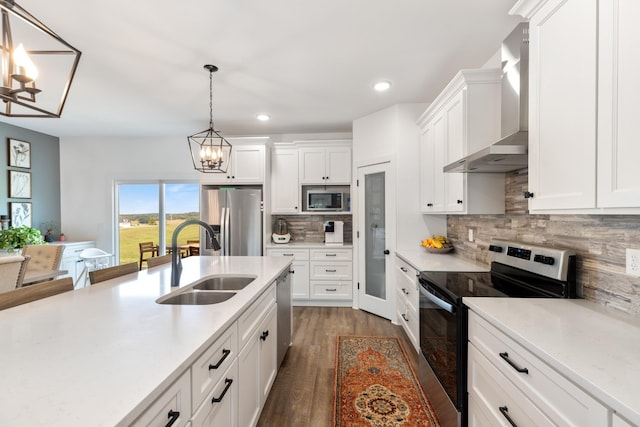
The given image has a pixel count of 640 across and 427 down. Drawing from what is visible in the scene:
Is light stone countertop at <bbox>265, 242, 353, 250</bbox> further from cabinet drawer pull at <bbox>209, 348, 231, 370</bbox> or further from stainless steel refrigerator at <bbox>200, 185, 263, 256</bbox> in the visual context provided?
cabinet drawer pull at <bbox>209, 348, 231, 370</bbox>

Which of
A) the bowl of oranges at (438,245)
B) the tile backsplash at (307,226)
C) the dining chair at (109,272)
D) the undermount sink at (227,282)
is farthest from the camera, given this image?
the tile backsplash at (307,226)

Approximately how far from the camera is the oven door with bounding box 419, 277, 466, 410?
155 centimetres

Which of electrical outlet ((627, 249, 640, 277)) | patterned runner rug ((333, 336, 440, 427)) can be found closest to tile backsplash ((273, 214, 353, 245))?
patterned runner rug ((333, 336, 440, 427))

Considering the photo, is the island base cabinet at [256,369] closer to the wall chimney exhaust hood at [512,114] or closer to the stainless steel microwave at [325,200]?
the wall chimney exhaust hood at [512,114]

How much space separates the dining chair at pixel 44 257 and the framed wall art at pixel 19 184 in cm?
140

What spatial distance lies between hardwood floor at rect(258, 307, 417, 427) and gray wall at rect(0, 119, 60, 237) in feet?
14.4

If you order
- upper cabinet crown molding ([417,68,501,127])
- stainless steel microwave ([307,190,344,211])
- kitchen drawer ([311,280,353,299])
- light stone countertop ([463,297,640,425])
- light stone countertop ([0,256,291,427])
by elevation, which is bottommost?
kitchen drawer ([311,280,353,299])

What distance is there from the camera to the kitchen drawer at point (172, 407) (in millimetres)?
738

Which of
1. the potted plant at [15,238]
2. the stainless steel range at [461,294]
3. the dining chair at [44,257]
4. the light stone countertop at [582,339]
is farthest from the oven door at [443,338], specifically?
the potted plant at [15,238]

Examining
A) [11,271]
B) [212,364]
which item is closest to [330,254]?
[212,364]

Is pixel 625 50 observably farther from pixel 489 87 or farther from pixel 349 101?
pixel 349 101

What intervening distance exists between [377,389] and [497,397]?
46.6 inches

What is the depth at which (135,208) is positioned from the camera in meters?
5.14

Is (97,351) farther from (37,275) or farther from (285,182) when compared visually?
(285,182)
